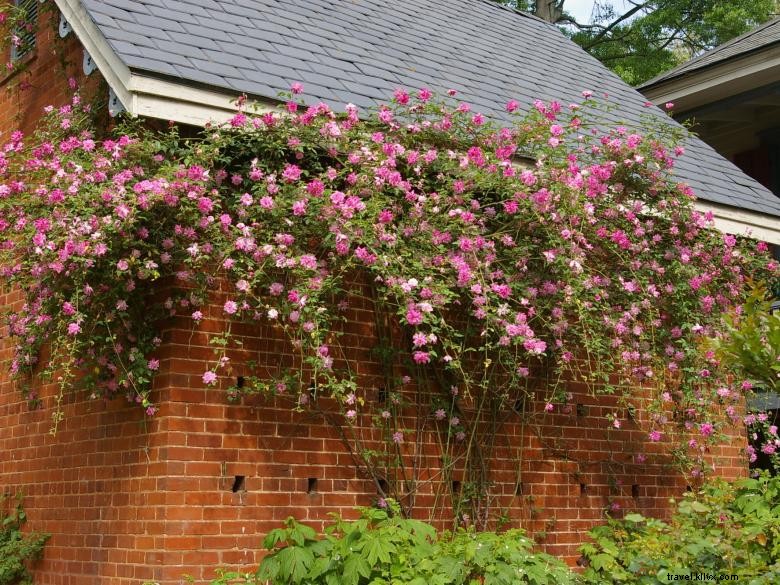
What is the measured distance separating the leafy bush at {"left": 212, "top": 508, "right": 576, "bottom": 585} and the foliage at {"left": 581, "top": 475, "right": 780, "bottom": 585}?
490mm

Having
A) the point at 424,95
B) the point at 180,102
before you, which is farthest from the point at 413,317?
the point at 180,102

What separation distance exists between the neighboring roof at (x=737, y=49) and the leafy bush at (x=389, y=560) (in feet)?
25.7

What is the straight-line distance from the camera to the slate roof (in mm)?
6309

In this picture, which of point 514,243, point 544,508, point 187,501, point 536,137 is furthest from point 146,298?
point 544,508

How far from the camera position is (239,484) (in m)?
6.02

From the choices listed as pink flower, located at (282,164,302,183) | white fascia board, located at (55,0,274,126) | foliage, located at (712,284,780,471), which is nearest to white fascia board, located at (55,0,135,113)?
white fascia board, located at (55,0,274,126)

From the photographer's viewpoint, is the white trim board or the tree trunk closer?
the white trim board

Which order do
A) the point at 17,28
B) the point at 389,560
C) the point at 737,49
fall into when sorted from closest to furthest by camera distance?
the point at 389,560
the point at 17,28
the point at 737,49

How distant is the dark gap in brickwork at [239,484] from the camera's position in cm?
599

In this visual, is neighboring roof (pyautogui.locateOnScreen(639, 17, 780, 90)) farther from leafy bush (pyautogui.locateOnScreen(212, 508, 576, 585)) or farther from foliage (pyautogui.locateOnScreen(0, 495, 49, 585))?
foliage (pyautogui.locateOnScreen(0, 495, 49, 585))

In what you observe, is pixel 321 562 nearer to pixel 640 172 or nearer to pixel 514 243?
pixel 514 243

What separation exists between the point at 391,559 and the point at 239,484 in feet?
3.49

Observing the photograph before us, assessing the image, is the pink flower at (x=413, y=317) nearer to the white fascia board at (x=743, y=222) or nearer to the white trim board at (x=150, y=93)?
the white trim board at (x=150, y=93)

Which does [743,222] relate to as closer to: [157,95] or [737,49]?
[737,49]
